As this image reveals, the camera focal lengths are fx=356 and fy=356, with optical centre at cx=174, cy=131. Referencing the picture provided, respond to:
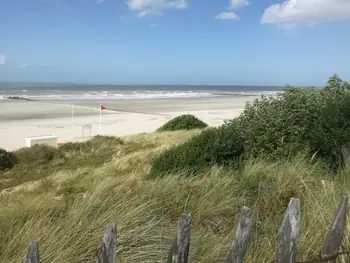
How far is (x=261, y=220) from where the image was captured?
3.37 m

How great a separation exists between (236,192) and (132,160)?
242 inches

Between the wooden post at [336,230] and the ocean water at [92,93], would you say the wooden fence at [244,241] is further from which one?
the ocean water at [92,93]

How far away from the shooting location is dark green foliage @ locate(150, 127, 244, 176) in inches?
221

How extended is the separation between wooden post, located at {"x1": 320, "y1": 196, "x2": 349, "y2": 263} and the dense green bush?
131 inches

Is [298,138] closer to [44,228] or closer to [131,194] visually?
[131,194]

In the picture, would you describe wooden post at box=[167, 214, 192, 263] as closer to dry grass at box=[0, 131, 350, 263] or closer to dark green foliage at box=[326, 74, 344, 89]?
dry grass at box=[0, 131, 350, 263]

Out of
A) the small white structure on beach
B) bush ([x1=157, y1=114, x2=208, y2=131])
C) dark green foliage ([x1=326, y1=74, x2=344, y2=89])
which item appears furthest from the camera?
bush ([x1=157, y1=114, x2=208, y2=131])

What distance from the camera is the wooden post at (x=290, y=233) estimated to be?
74.9 inches

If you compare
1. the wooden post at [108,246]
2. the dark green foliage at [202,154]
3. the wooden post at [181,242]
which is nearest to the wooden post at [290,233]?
the wooden post at [181,242]

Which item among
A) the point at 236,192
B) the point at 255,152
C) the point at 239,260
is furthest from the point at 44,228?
the point at 255,152

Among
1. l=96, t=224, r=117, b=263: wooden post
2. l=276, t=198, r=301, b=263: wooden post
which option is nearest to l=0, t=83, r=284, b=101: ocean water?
l=276, t=198, r=301, b=263: wooden post

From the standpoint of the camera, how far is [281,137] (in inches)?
236

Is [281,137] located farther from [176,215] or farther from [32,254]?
[32,254]

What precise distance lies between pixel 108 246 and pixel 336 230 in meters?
1.30
